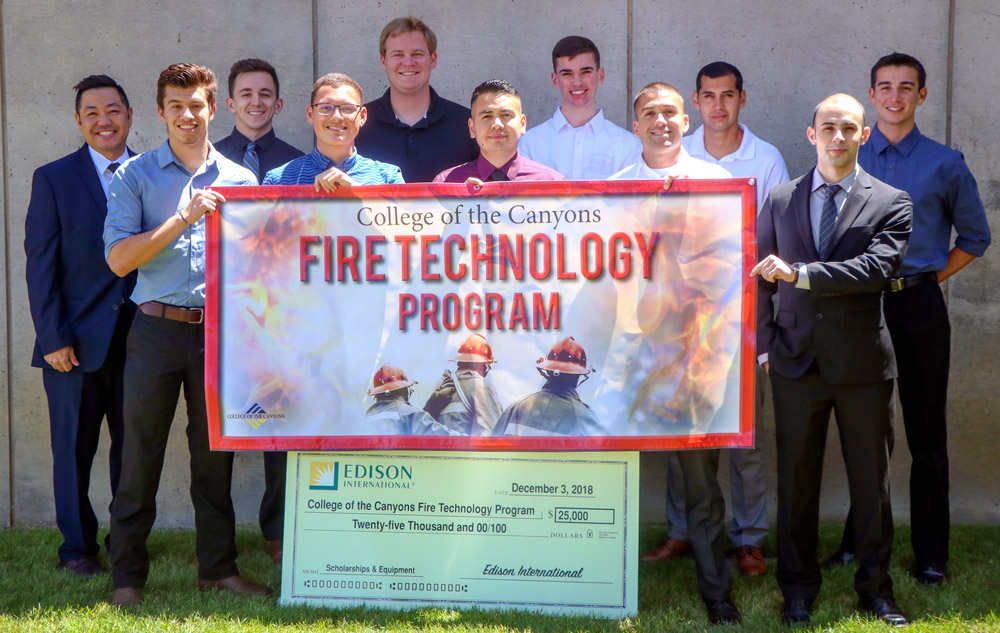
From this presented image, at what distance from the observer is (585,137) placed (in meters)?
4.74

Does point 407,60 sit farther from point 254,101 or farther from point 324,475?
point 324,475

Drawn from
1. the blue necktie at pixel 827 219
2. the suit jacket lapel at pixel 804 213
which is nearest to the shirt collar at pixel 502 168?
the suit jacket lapel at pixel 804 213

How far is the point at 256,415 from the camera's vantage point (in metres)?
3.91

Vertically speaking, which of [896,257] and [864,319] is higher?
[896,257]

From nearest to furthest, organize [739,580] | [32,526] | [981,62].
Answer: [739,580], [981,62], [32,526]

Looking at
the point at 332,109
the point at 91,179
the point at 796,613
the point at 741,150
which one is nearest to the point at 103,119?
the point at 91,179

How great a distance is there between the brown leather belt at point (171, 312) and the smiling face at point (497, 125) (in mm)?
1429

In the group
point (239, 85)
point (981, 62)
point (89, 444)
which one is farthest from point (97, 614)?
point (981, 62)

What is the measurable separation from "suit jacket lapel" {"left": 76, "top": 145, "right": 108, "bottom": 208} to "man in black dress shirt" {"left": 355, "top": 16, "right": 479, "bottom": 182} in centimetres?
129

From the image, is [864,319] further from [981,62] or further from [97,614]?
[97,614]

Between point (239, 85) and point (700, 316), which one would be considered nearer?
point (700, 316)

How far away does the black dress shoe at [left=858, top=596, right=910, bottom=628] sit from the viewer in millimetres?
3697

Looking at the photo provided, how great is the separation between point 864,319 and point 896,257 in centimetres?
27

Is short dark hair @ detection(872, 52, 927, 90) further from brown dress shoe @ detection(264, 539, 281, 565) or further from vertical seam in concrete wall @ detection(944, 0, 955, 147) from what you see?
brown dress shoe @ detection(264, 539, 281, 565)
